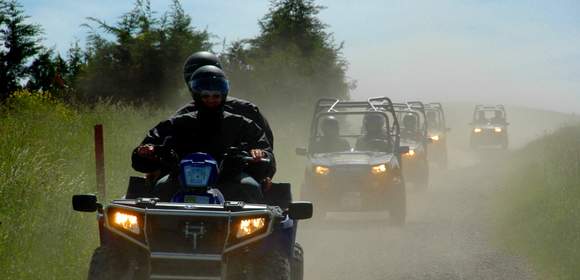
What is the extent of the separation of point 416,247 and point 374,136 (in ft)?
13.4

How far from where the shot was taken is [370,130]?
16.8m

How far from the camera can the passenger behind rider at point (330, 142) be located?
53.9ft

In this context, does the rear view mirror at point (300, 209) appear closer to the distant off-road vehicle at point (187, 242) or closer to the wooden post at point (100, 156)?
the distant off-road vehicle at point (187, 242)

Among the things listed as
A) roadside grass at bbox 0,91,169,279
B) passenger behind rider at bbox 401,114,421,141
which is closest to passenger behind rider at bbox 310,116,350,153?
roadside grass at bbox 0,91,169,279

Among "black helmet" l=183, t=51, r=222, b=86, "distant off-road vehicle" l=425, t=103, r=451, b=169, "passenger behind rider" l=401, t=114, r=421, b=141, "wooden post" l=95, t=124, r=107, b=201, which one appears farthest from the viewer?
"distant off-road vehicle" l=425, t=103, r=451, b=169

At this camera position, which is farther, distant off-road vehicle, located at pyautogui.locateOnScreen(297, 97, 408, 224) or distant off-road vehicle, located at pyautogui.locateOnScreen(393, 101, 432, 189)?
distant off-road vehicle, located at pyautogui.locateOnScreen(393, 101, 432, 189)

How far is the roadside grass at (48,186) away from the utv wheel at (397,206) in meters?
4.10

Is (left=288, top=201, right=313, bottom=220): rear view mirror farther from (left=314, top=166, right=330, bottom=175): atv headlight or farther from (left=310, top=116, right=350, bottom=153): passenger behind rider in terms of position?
(left=310, top=116, right=350, bottom=153): passenger behind rider

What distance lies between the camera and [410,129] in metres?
23.2

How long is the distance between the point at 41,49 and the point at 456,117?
107m

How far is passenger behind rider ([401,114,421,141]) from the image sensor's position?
2300 cm

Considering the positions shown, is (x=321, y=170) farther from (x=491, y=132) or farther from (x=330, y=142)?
(x=491, y=132)

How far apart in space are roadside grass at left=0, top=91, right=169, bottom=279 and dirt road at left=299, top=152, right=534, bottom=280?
2.70 meters

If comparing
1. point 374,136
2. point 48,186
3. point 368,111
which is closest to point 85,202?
point 48,186
